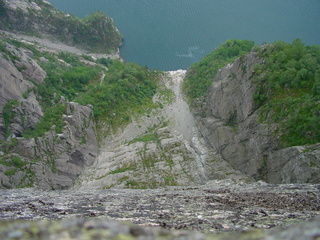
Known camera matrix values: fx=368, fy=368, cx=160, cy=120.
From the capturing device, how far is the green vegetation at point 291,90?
26.2 meters

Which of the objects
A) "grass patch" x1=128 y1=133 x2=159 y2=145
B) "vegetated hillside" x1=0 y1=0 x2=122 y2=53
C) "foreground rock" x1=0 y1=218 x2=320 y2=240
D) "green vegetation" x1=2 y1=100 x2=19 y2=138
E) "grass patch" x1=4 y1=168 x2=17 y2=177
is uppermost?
"vegetated hillside" x1=0 y1=0 x2=122 y2=53

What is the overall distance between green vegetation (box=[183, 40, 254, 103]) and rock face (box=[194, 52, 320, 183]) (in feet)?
16.0

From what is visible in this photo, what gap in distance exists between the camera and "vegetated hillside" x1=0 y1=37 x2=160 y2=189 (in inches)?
1309

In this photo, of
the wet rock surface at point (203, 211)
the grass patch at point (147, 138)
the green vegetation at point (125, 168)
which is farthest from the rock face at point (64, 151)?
the wet rock surface at point (203, 211)

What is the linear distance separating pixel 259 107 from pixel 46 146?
2001 centimetres

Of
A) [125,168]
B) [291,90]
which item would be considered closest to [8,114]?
[125,168]

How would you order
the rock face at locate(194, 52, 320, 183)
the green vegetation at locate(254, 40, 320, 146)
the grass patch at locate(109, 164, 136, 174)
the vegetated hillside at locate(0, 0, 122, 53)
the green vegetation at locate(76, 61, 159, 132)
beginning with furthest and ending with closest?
the vegetated hillside at locate(0, 0, 122, 53), the green vegetation at locate(76, 61, 159, 132), the grass patch at locate(109, 164, 136, 174), the green vegetation at locate(254, 40, 320, 146), the rock face at locate(194, 52, 320, 183)

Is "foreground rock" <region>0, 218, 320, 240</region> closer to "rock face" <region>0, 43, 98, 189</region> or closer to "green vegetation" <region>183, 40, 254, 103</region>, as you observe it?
"rock face" <region>0, 43, 98, 189</region>

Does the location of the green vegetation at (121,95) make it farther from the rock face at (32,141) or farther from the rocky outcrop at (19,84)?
the rocky outcrop at (19,84)

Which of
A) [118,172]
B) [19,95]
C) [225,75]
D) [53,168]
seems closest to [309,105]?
[225,75]

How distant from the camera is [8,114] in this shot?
3619 cm

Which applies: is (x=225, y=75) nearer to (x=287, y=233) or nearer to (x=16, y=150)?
(x=16, y=150)

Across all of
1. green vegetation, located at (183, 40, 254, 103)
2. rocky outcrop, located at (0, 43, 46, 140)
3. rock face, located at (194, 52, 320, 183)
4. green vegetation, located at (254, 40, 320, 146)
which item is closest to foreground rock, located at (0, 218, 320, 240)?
rock face, located at (194, 52, 320, 183)

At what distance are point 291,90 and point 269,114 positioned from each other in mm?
2755
